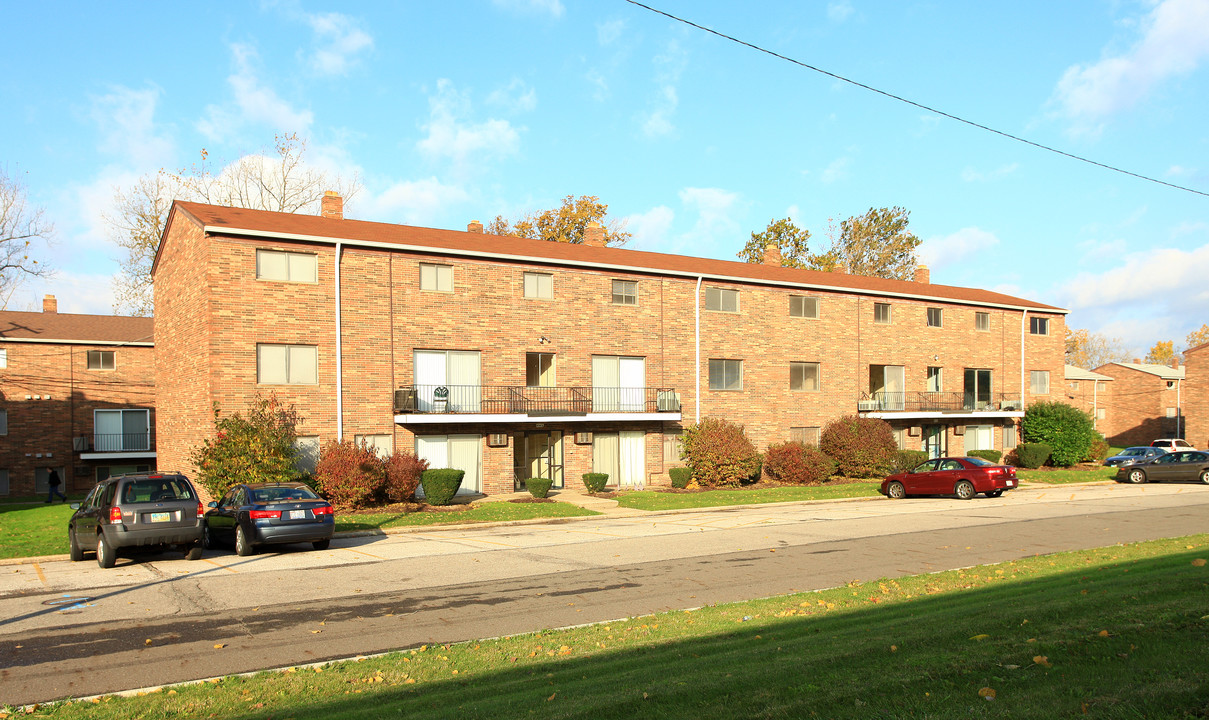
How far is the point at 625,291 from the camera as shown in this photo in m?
32.8

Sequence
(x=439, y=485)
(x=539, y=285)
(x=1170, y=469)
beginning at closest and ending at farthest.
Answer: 1. (x=439, y=485)
2. (x=539, y=285)
3. (x=1170, y=469)

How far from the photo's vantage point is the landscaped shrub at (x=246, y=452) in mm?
23312

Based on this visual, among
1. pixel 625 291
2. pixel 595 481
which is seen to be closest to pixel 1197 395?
pixel 625 291

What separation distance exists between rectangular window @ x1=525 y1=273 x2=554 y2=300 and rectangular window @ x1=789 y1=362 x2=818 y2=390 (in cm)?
1208

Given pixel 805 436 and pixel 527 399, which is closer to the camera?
pixel 527 399

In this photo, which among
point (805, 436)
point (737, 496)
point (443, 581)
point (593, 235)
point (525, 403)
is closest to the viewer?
point (443, 581)

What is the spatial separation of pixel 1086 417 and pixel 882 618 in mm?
39273

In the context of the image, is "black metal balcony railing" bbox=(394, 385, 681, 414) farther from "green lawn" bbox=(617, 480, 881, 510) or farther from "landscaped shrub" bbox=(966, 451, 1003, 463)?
"landscaped shrub" bbox=(966, 451, 1003, 463)

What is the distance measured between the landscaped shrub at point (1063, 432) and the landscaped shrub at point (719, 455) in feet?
60.3

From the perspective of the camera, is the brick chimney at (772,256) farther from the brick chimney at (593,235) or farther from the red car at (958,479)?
the red car at (958,479)

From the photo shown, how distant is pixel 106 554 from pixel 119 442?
30.4m

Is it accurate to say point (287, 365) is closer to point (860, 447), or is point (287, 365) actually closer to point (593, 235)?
point (593, 235)

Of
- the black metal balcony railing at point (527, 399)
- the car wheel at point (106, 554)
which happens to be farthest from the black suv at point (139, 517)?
the black metal balcony railing at point (527, 399)

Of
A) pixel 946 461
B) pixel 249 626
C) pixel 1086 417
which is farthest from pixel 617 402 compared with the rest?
pixel 1086 417
